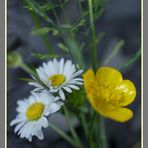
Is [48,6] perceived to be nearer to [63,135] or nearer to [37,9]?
[37,9]

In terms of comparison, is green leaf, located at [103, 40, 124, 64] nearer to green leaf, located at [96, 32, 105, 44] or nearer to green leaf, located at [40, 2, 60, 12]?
green leaf, located at [96, 32, 105, 44]

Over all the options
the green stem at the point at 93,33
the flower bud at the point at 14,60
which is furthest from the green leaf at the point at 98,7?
the flower bud at the point at 14,60

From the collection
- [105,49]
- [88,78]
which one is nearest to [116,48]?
[105,49]

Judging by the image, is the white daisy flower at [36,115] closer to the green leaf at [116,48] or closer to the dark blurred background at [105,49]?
the dark blurred background at [105,49]

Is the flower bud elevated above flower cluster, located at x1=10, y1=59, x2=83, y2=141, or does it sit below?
above

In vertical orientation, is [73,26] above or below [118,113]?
above

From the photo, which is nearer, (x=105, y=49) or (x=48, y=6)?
(x=48, y=6)

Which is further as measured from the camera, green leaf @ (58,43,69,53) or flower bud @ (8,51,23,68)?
green leaf @ (58,43,69,53)

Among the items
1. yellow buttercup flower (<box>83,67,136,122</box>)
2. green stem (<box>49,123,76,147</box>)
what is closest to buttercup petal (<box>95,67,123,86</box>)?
yellow buttercup flower (<box>83,67,136,122</box>)
